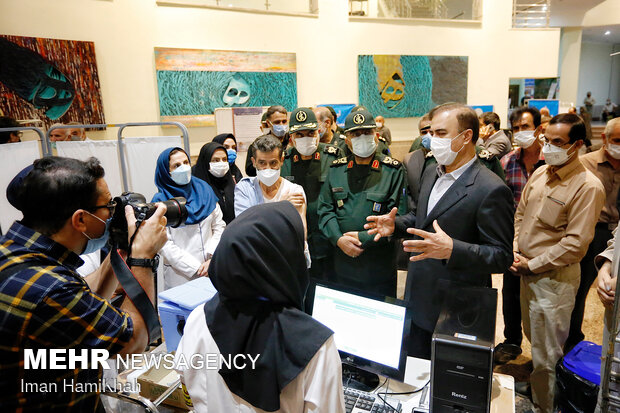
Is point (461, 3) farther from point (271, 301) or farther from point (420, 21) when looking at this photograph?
point (271, 301)

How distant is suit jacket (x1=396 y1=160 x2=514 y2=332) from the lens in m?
1.70

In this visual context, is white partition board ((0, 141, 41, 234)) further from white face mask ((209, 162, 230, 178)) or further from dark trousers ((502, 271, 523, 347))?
dark trousers ((502, 271, 523, 347))

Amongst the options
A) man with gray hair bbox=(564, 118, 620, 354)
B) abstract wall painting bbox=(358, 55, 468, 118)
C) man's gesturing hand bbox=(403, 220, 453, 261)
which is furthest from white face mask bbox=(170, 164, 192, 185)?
abstract wall painting bbox=(358, 55, 468, 118)

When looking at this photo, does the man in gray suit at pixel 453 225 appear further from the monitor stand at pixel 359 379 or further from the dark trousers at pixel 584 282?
the dark trousers at pixel 584 282

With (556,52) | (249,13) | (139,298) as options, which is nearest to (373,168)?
(139,298)

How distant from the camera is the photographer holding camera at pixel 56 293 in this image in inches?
40.5

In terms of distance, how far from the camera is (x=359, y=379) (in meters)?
1.58

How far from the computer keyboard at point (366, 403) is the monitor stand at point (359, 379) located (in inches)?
2.5

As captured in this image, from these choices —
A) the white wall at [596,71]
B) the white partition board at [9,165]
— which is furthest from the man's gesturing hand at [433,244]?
the white wall at [596,71]

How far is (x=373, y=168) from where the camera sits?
99.2 inches

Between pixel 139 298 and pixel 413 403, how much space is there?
3.44 feet

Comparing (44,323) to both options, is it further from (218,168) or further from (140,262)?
(218,168)

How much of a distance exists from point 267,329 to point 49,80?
5311mm

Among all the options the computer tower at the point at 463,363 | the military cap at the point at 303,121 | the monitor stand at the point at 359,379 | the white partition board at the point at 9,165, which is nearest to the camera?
the computer tower at the point at 463,363
